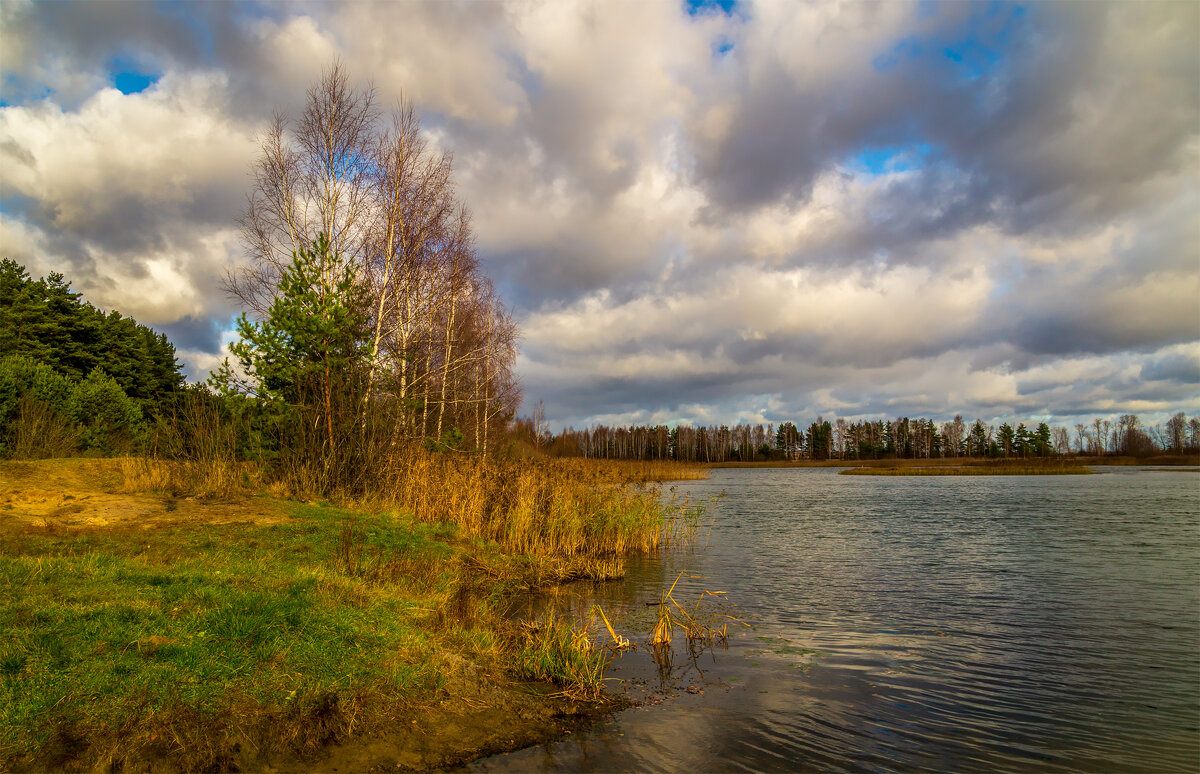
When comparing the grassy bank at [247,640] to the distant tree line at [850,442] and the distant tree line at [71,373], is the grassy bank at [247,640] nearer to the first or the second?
the distant tree line at [71,373]

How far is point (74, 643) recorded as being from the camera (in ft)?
16.1

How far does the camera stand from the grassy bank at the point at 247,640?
4184 millimetres

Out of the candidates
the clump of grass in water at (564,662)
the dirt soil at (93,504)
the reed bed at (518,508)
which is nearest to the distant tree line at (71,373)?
the dirt soil at (93,504)

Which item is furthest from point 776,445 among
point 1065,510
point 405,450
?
point 405,450

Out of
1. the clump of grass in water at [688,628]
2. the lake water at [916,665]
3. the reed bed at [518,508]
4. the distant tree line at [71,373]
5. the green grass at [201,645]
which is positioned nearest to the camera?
the green grass at [201,645]

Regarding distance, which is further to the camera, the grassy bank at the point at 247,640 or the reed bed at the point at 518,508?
the reed bed at the point at 518,508

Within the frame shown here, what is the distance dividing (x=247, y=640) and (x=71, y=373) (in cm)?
2762

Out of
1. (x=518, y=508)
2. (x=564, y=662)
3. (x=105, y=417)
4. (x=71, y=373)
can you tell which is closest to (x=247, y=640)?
(x=564, y=662)

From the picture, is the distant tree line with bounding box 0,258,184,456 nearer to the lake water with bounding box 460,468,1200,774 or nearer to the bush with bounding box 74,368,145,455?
the bush with bounding box 74,368,145,455

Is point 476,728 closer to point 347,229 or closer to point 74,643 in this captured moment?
point 74,643

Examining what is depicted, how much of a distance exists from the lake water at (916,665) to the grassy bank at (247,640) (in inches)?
32.6

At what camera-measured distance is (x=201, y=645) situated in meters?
5.13

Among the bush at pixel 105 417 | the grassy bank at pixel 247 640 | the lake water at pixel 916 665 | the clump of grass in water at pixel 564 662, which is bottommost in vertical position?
the lake water at pixel 916 665

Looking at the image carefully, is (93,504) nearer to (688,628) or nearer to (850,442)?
(688,628)
